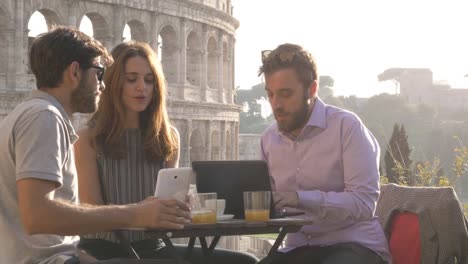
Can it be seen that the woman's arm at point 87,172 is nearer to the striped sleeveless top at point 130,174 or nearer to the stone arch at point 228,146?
the striped sleeveless top at point 130,174

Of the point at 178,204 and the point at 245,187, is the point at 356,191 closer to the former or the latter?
the point at 245,187

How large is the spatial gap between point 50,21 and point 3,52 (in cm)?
187

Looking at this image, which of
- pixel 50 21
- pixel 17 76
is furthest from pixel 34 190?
pixel 50 21

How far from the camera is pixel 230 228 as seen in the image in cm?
491

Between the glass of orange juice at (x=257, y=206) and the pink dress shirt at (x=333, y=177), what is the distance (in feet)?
0.97

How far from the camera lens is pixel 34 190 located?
4.32m

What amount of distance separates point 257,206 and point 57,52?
1159 mm

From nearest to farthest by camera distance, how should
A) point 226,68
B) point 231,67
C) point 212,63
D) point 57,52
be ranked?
point 57,52 → point 212,63 → point 226,68 → point 231,67

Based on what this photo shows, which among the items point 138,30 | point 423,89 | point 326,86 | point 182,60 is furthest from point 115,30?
point 423,89

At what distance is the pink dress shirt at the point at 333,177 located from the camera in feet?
17.4

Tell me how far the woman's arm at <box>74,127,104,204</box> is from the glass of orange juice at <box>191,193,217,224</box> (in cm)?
81

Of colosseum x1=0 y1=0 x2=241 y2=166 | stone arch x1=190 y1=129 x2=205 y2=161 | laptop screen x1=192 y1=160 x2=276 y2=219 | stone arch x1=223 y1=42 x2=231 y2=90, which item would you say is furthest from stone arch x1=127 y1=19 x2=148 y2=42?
laptop screen x1=192 y1=160 x2=276 y2=219

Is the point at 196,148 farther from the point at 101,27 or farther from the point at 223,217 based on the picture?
the point at 223,217

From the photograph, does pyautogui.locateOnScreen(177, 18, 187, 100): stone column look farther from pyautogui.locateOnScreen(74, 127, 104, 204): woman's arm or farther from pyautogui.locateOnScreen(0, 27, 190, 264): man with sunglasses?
pyautogui.locateOnScreen(0, 27, 190, 264): man with sunglasses
